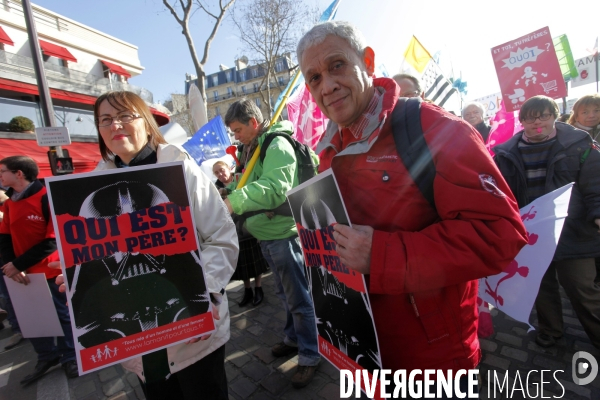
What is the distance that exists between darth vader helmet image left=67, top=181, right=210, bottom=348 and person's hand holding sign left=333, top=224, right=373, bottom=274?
654 mm

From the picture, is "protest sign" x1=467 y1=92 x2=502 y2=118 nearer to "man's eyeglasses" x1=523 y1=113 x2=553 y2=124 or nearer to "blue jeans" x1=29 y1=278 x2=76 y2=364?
"man's eyeglasses" x1=523 y1=113 x2=553 y2=124

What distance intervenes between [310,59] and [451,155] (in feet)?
2.23

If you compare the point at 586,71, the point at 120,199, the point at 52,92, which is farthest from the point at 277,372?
the point at 52,92

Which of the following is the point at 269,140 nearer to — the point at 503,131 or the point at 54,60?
the point at 503,131

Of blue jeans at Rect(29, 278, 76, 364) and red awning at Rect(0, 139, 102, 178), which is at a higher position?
red awning at Rect(0, 139, 102, 178)

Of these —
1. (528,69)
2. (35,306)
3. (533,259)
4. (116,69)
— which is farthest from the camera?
(116,69)

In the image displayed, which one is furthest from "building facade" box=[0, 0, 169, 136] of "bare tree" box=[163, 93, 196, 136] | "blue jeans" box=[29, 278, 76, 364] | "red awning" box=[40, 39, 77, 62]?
"blue jeans" box=[29, 278, 76, 364]

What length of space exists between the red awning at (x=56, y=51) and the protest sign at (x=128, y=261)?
2528 cm

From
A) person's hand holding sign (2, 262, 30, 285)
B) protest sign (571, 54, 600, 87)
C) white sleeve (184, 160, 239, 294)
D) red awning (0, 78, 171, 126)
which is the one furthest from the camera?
red awning (0, 78, 171, 126)

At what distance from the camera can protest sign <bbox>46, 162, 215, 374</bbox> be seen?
1.19 m

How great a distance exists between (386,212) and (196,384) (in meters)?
1.25

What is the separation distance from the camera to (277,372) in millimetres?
2639

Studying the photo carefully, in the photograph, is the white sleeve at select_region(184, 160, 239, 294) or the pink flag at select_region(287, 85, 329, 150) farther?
the pink flag at select_region(287, 85, 329, 150)

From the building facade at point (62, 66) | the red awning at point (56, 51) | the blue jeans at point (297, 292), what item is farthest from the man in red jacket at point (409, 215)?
the red awning at point (56, 51)
